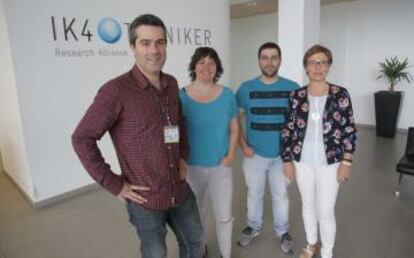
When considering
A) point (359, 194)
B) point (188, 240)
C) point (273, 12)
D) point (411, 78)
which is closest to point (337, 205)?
point (359, 194)

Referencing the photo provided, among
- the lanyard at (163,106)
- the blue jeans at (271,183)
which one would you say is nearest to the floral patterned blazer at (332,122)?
the blue jeans at (271,183)

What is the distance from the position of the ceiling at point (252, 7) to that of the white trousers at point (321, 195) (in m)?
5.04

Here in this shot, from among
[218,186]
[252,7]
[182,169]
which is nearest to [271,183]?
[218,186]

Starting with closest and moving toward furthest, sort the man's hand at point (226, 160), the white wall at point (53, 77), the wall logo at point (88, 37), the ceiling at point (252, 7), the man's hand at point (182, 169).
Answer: the man's hand at point (182, 169)
the man's hand at point (226, 160)
the white wall at point (53, 77)
the wall logo at point (88, 37)
the ceiling at point (252, 7)

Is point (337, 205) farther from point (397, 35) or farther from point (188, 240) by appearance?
point (397, 35)

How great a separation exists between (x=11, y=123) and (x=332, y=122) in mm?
3663

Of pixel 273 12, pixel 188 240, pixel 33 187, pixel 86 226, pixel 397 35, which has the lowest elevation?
pixel 86 226

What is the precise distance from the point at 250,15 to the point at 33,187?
672 centimetres

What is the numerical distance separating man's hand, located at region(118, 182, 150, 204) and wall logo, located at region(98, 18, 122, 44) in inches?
112

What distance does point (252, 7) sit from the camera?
6816 mm

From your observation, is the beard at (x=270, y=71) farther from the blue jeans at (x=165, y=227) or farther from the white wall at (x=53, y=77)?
the white wall at (x=53, y=77)

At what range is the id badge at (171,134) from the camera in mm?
1438

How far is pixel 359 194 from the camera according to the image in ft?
11.2

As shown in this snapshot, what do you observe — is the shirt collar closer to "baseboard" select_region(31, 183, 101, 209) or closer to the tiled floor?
the tiled floor
